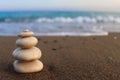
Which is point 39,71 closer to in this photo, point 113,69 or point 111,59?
point 113,69

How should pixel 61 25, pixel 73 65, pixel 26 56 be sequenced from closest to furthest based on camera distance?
pixel 26 56, pixel 73 65, pixel 61 25

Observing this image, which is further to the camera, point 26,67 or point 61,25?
point 61,25

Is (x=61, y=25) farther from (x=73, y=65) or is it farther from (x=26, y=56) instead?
(x=26, y=56)

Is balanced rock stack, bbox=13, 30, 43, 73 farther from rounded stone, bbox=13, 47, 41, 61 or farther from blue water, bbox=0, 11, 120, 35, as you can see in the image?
blue water, bbox=0, 11, 120, 35

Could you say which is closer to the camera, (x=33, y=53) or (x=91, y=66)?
(x=33, y=53)

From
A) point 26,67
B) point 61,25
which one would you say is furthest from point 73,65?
point 61,25

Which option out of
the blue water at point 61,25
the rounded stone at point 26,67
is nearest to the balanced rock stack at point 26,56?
the rounded stone at point 26,67

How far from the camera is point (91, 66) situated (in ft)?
13.8

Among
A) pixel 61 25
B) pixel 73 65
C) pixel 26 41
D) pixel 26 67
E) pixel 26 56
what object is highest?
pixel 26 41

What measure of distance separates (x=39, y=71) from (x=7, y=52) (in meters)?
1.81

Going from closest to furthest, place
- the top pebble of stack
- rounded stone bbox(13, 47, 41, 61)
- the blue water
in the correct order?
rounded stone bbox(13, 47, 41, 61) < the top pebble of stack < the blue water

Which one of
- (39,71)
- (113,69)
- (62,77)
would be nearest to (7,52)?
(39,71)

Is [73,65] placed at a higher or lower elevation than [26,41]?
lower

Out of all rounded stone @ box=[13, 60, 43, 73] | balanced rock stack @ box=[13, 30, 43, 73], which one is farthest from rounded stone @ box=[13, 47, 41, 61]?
rounded stone @ box=[13, 60, 43, 73]
